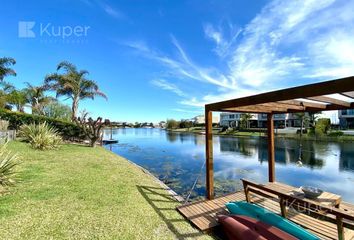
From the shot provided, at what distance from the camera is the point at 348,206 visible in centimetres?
495

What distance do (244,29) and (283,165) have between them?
9616mm

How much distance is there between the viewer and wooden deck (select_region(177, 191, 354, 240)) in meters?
3.89

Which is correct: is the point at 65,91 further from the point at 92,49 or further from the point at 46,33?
the point at 46,33

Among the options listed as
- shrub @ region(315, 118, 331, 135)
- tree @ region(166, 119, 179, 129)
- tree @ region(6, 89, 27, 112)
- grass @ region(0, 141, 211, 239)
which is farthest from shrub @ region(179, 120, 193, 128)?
grass @ region(0, 141, 211, 239)

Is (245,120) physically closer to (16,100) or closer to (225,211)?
(16,100)

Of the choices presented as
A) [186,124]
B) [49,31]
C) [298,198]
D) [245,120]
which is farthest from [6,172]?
[186,124]

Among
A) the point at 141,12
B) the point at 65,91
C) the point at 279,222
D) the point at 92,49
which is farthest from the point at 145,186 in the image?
the point at 65,91

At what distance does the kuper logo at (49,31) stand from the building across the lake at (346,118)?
51.8 metres

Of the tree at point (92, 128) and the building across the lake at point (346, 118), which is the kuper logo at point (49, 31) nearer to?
the tree at point (92, 128)

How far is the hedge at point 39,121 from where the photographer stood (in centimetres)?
1528

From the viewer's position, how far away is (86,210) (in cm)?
430

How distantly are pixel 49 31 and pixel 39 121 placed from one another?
28.1 feet

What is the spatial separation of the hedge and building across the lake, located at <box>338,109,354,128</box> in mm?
50747

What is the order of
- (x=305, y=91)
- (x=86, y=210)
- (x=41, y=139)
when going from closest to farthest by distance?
(x=305, y=91) < (x=86, y=210) < (x=41, y=139)
